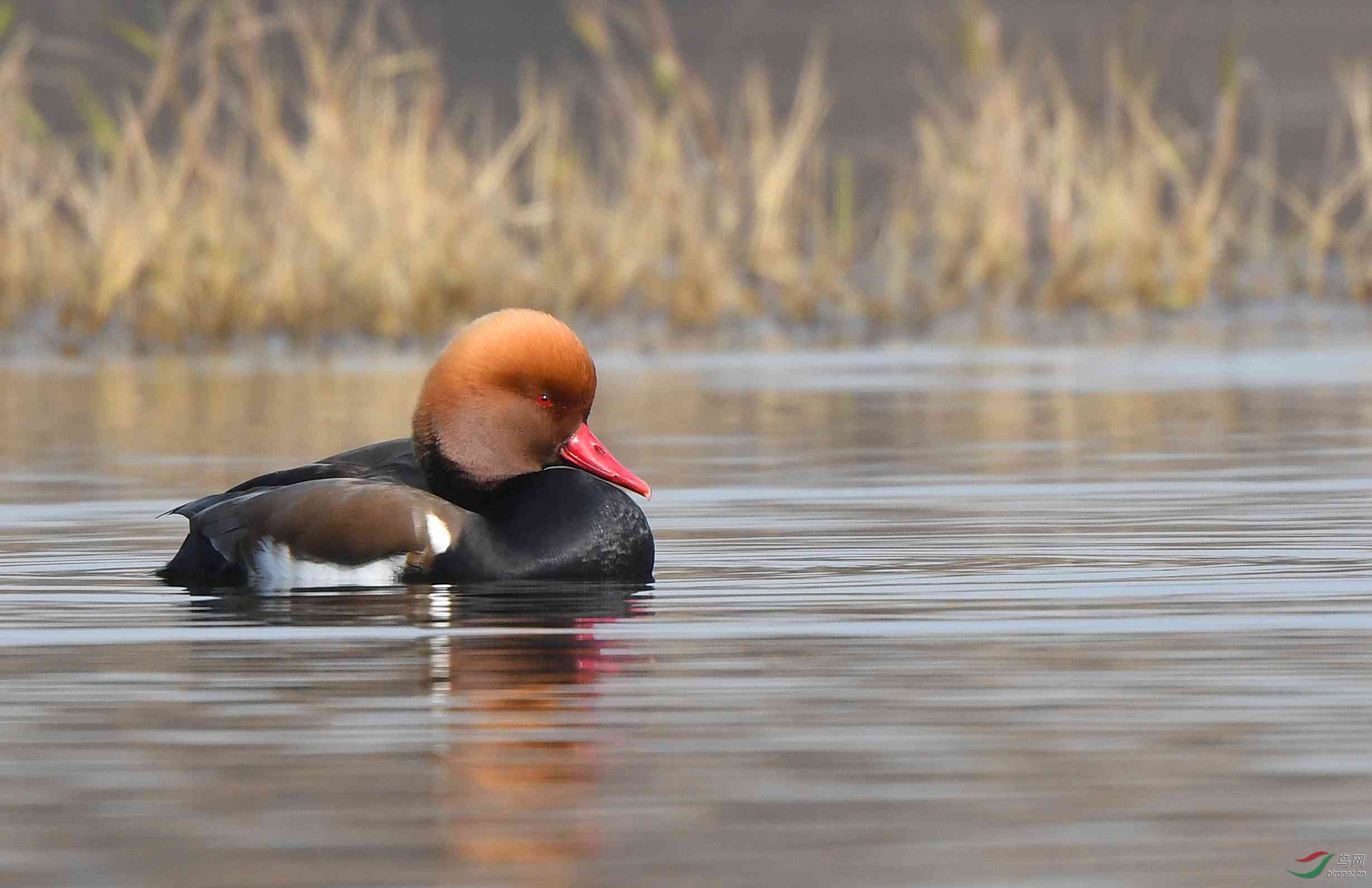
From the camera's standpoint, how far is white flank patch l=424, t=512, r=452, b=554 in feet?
24.1

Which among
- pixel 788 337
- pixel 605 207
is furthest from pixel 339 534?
pixel 605 207

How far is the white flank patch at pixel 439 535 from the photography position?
734 cm

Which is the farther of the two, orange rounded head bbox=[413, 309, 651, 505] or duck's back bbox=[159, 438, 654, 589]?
orange rounded head bbox=[413, 309, 651, 505]

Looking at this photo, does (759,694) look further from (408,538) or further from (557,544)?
(408,538)

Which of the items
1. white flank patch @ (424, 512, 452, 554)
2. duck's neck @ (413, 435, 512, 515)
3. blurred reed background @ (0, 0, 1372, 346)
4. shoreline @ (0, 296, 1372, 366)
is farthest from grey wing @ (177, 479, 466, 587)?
shoreline @ (0, 296, 1372, 366)

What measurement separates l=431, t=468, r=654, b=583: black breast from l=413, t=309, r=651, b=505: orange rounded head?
0.27 metres

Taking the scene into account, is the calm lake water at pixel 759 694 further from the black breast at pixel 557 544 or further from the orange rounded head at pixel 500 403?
the orange rounded head at pixel 500 403

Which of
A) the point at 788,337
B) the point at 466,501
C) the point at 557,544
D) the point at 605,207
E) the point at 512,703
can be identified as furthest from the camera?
the point at 605,207

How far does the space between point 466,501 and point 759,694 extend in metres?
2.33

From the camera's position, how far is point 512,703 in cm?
542

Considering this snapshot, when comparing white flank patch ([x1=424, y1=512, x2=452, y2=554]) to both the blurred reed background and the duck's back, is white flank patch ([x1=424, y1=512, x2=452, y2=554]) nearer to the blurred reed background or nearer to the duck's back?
the duck's back

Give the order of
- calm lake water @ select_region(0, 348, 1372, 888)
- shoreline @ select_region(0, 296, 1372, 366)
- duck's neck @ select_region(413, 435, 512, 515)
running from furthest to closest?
shoreline @ select_region(0, 296, 1372, 366) → duck's neck @ select_region(413, 435, 512, 515) → calm lake water @ select_region(0, 348, 1372, 888)

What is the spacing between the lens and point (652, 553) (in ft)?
24.2

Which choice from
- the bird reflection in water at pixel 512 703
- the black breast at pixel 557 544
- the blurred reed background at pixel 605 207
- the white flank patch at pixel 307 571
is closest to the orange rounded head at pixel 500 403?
the black breast at pixel 557 544
